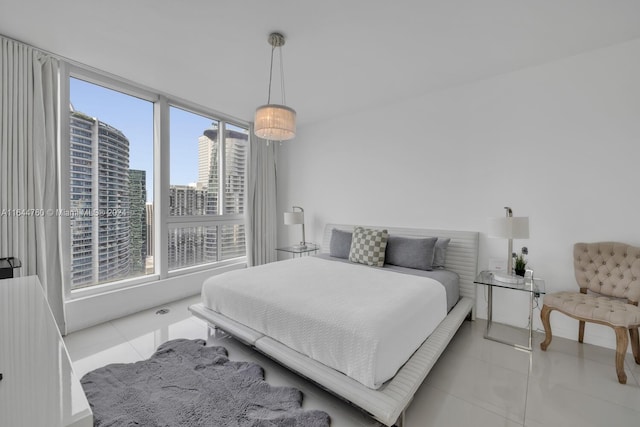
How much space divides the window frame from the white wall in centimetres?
225

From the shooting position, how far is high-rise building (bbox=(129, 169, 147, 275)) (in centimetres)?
339

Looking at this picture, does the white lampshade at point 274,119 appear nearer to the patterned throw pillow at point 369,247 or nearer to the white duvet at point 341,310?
the white duvet at point 341,310

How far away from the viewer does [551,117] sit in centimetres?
267

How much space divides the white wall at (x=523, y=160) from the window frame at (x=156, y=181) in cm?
225

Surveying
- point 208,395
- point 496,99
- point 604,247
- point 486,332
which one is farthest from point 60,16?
point 604,247

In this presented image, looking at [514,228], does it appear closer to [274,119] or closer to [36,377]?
[274,119]

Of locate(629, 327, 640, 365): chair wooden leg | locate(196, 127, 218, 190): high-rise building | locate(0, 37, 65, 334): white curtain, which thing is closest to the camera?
locate(629, 327, 640, 365): chair wooden leg

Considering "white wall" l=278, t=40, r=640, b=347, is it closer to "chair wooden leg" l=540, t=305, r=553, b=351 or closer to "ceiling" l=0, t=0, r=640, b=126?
"ceiling" l=0, t=0, r=640, b=126

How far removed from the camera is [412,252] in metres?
3.06

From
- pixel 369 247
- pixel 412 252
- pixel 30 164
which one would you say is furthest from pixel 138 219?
pixel 412 252

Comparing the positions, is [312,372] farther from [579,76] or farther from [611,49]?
[611,49]

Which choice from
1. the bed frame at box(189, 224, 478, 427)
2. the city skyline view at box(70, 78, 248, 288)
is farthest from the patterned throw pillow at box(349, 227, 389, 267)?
the city skyline view at box(70, 78, 248, 288)

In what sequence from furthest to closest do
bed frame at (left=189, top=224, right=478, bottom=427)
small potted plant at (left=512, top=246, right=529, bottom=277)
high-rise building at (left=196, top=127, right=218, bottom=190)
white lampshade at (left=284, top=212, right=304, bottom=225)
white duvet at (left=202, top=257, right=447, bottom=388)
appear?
white lampshade at (left=284, top=212, right=304, bottom=225) → high-rise building at (left=196, top=127, right=218, bottom=190) → small potted plant at (left=512, top=246, right=529, bottom=277) → white duvet at (left=202, top=257, right=447, bottom=388) → bed frame at (left=189, top=224, right=478, bottom=427)

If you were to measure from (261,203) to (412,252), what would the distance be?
270 centimetres
